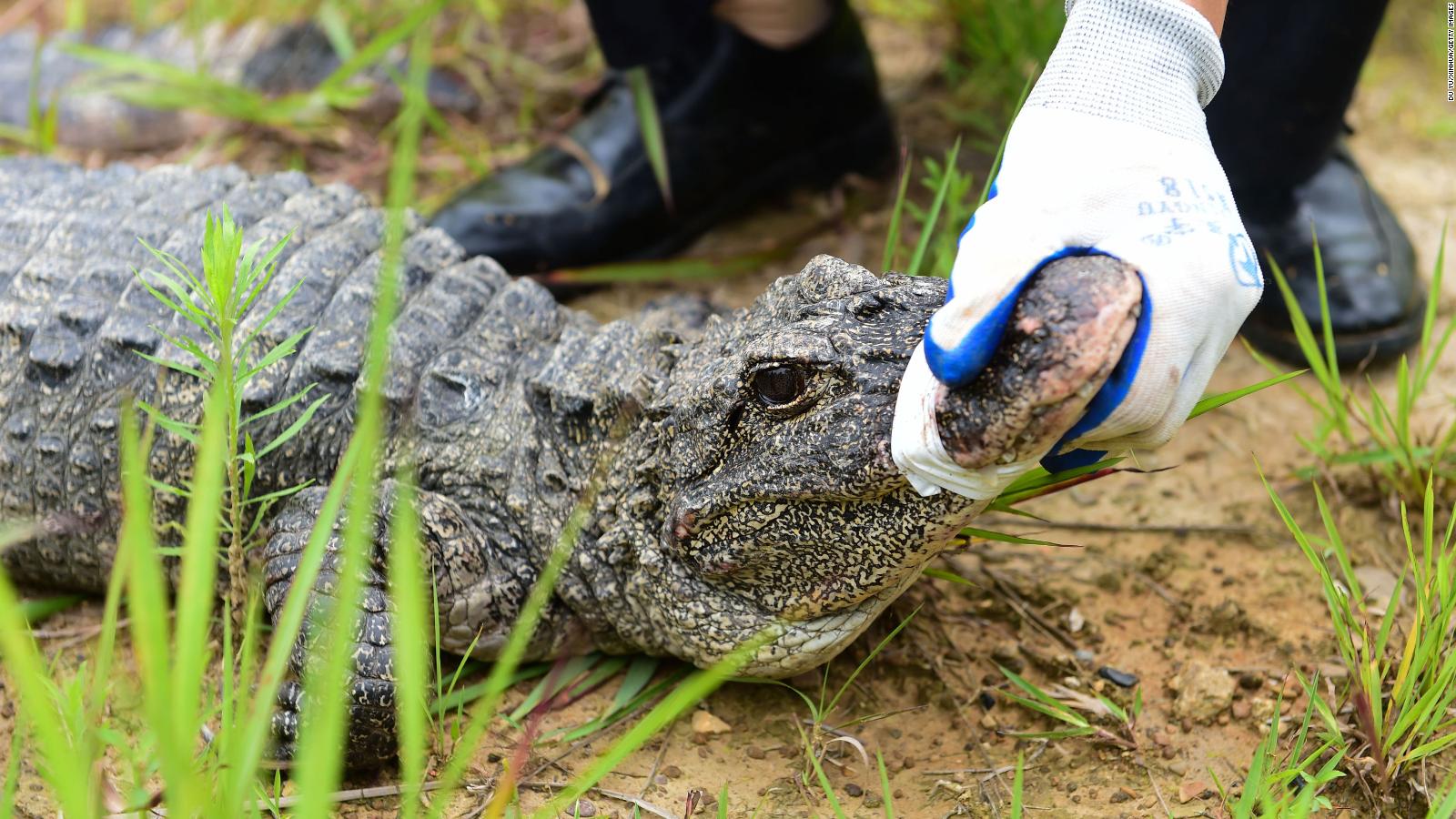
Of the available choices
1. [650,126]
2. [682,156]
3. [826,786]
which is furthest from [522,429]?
[682,156]

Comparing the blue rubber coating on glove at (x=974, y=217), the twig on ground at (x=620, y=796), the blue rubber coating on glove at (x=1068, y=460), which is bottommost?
the twig on ground at (x=620, y=796)

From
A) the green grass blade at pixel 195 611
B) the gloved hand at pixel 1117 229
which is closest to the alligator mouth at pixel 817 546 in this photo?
the gloved hand at pixel 1117 229

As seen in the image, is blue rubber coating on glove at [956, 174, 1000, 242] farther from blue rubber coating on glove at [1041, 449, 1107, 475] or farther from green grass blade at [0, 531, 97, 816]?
green grass blade at [0, 531, 97, 816]

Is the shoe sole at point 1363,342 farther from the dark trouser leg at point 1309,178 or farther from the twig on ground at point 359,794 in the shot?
the twig on ground at point 359,794

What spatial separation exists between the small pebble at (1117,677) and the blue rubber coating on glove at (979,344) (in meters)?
0.96

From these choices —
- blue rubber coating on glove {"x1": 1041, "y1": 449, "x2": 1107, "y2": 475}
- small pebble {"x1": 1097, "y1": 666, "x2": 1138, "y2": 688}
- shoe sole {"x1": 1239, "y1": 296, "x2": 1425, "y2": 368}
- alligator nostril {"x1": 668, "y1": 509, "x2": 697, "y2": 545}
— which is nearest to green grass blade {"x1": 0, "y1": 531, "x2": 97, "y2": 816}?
alligator nostril {"x1": 668, "y1": 509, "x2": 697, "y2": 545}

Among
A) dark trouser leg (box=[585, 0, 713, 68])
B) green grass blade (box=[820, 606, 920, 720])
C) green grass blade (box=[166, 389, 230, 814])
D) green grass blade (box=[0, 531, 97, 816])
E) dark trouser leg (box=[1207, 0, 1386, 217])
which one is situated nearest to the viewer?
green grass blade (box=[0, 531, 97, 816])

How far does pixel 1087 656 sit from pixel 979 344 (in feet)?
3.41

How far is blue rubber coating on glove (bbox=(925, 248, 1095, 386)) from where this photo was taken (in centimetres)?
175

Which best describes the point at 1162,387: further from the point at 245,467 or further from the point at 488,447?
the point at 245,467

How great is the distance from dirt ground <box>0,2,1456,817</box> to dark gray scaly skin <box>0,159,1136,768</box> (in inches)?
8.1

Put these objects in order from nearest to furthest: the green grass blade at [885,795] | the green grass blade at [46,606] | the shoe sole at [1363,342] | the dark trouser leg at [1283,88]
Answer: the green grass blade at [885,795] < the green grass blade at [46,606] < the dark trouser leg at [1283,88] < the shoe sole at [1363,342]

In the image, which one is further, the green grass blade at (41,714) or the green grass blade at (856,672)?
the green grass blade at (856,672)

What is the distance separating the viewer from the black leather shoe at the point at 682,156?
3697 millimetres
